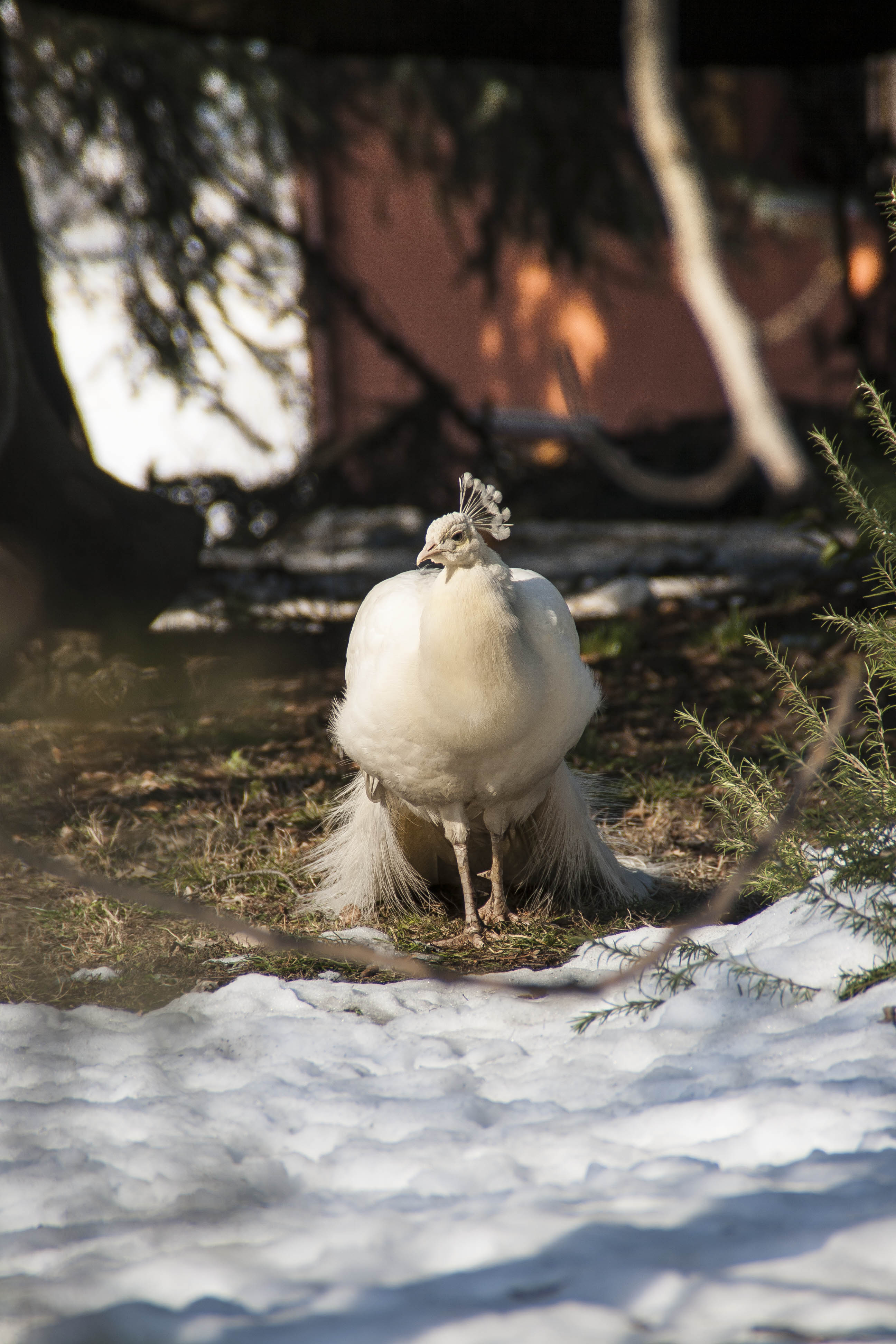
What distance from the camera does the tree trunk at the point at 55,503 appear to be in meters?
5.36

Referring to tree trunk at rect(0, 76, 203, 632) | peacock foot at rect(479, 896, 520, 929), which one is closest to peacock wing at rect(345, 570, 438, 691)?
peacock foot at rect(479, 896, 520, 929)

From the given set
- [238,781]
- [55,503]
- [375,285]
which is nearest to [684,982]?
[238,781]

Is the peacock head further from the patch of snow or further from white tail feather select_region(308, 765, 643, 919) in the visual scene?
the patch of snow

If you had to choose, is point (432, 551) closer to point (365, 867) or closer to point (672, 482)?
point (365, 867)

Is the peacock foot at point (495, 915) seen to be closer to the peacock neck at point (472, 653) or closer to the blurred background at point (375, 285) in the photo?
the peacock neck at point (472, 653)

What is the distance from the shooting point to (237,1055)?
2.50 m

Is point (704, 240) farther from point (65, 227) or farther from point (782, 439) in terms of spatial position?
point (65, 227)

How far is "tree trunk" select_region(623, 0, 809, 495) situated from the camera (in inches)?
48.5

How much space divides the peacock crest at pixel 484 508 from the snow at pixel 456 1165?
1.14 meters

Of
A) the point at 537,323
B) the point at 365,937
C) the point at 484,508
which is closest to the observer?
the point at 484,508

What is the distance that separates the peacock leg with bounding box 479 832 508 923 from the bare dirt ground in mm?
84

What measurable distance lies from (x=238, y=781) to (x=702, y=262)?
347cm

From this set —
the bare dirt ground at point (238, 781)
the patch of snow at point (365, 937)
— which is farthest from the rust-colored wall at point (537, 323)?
the patch of snow at point (365, 937)

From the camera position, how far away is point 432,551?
2936 millimetres
